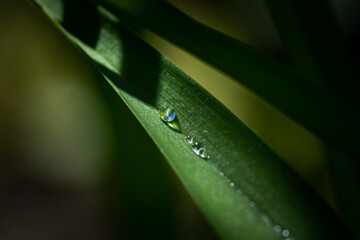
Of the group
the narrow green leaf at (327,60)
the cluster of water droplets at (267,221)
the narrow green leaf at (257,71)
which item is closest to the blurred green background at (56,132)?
the narrow green leaf at (327,60)

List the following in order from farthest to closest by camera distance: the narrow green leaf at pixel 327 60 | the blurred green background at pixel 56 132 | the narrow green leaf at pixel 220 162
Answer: the blurred green background at pixel 56 132 → the narrow green leaf at pixel 327 60 → the narrow green leaf at pixel 220 162

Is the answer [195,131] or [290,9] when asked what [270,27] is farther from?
Result: [195,131]

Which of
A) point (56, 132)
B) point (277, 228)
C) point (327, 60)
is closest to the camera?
point (277, 228)

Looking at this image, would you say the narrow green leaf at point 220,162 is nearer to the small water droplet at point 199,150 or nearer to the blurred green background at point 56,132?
the small water droplet at point 199,150

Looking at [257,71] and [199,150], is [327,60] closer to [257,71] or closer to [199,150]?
[257,71]

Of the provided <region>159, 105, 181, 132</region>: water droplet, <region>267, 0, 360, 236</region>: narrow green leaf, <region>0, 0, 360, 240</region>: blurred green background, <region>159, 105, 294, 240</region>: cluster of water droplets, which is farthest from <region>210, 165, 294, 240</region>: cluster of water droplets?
<region>0, 0, 360, 240</region>: blurred green background

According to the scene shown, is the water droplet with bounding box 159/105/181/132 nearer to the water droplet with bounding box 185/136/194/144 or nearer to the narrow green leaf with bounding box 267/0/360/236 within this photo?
the water droplet with bounding box 185/136/194/144

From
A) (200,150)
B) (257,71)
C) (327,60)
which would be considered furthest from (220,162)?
(327,60)
